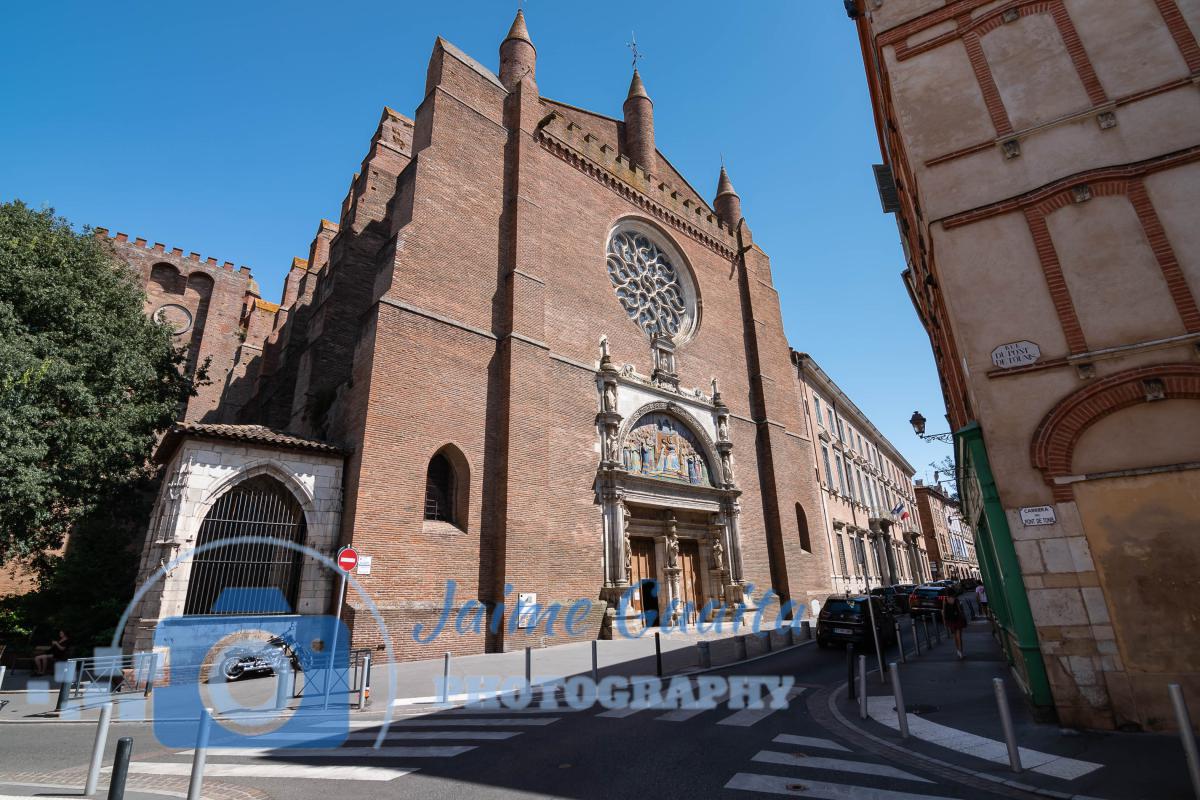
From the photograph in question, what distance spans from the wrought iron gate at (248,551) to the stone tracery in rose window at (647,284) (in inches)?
507

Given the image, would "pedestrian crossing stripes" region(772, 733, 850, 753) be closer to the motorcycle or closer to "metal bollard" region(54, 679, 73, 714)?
the motorcycle

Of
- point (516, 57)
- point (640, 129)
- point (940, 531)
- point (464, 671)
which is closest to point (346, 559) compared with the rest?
point (464, 671)

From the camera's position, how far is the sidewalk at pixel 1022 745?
451 centimetres

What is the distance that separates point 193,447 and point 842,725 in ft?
40.3

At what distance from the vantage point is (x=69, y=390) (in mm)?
13984

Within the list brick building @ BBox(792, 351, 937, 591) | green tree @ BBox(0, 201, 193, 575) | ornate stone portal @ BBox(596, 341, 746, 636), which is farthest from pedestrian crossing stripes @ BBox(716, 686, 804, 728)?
brick building @ BBox(792, 351, 937, 591)

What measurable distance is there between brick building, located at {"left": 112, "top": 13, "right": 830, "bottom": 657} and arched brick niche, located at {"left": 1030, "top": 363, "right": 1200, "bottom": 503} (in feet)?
35.7

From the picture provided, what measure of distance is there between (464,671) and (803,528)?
59.0ft

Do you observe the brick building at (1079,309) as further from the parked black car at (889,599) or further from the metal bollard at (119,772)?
the metal bollard at (119,772)

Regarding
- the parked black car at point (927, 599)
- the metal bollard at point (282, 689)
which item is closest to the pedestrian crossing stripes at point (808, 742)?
the metal bollard at point (282, 689)

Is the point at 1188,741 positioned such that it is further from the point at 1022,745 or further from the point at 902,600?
the point at 902,600

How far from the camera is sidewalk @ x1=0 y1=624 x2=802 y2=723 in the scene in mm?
8633

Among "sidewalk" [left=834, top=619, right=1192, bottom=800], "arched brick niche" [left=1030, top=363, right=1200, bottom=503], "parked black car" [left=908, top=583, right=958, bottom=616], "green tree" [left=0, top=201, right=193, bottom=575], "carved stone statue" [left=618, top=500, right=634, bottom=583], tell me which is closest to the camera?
"sidewalk" [left=834, top=619, right=1192, bottom=800]

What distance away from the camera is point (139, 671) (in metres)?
9.99
